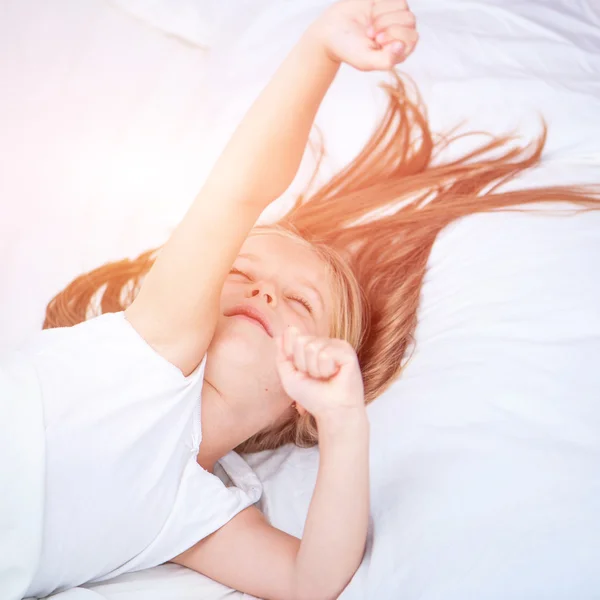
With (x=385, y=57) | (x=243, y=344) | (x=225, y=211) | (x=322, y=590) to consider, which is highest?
(x=385, y=57)

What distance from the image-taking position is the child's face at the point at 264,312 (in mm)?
797

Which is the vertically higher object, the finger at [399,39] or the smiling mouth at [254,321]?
the finger at [399,39]

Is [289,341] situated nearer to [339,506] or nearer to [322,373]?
[322,373]

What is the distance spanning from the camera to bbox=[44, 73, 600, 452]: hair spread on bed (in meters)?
0.88

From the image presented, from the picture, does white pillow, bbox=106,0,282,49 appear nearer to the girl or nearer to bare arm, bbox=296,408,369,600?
the girl

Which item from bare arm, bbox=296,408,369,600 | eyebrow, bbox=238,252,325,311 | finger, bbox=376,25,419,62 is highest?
finger, bbox=376,25,419,62

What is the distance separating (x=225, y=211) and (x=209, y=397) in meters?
0.19

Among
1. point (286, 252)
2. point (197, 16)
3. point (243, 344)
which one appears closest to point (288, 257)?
point (286, 252)

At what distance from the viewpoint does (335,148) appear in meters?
1.05

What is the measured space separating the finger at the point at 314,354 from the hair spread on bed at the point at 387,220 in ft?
0.62

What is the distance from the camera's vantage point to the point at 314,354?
638 mm

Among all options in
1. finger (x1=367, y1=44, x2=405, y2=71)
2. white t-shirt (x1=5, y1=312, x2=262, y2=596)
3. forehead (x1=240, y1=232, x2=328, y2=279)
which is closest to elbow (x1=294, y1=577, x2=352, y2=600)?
white t-shirt (x1=5, y1=312, x2=262, y2=596)

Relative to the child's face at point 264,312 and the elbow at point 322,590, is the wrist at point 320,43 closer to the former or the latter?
the child's face at point 264,312

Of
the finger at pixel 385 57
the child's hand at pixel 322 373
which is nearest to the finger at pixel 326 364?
the child's hand at pixel 322 373
